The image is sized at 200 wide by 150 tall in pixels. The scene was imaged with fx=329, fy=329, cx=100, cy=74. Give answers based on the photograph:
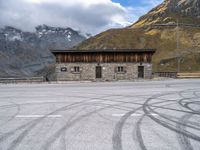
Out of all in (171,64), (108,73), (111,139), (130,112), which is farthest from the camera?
(171,64)

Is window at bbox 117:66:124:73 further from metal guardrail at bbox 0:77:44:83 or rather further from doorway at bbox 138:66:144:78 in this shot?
metal guardrail at bbox 0:77:44:83

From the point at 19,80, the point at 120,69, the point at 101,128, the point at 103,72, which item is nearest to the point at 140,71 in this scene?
the point at 120,69

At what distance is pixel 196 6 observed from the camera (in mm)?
161500

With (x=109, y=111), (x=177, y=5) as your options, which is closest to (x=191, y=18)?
(x=177, y=5)

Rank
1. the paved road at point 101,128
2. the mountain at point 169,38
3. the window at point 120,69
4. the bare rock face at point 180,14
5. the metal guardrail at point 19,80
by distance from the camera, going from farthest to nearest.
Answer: the bare rock face at point 180,14
the mountain at point 169,38
the window at point 120,69
the metal guardrail at point 19,80
the paved road at point 101,128

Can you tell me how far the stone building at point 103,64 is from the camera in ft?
154

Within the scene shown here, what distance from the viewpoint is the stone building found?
46.9 meters

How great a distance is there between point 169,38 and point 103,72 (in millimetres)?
83239

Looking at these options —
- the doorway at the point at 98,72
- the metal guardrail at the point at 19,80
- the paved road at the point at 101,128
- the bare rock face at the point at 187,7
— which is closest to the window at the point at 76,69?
the doorway at the point at 98,72

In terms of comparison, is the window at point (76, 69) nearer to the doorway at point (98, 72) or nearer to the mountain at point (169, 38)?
the doorway at point (98, 72)

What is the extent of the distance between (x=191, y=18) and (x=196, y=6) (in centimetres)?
1014

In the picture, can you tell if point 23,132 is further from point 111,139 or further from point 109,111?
point 109,111

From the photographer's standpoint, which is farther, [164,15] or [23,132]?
[164,15]

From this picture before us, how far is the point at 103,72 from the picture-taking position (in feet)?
155
